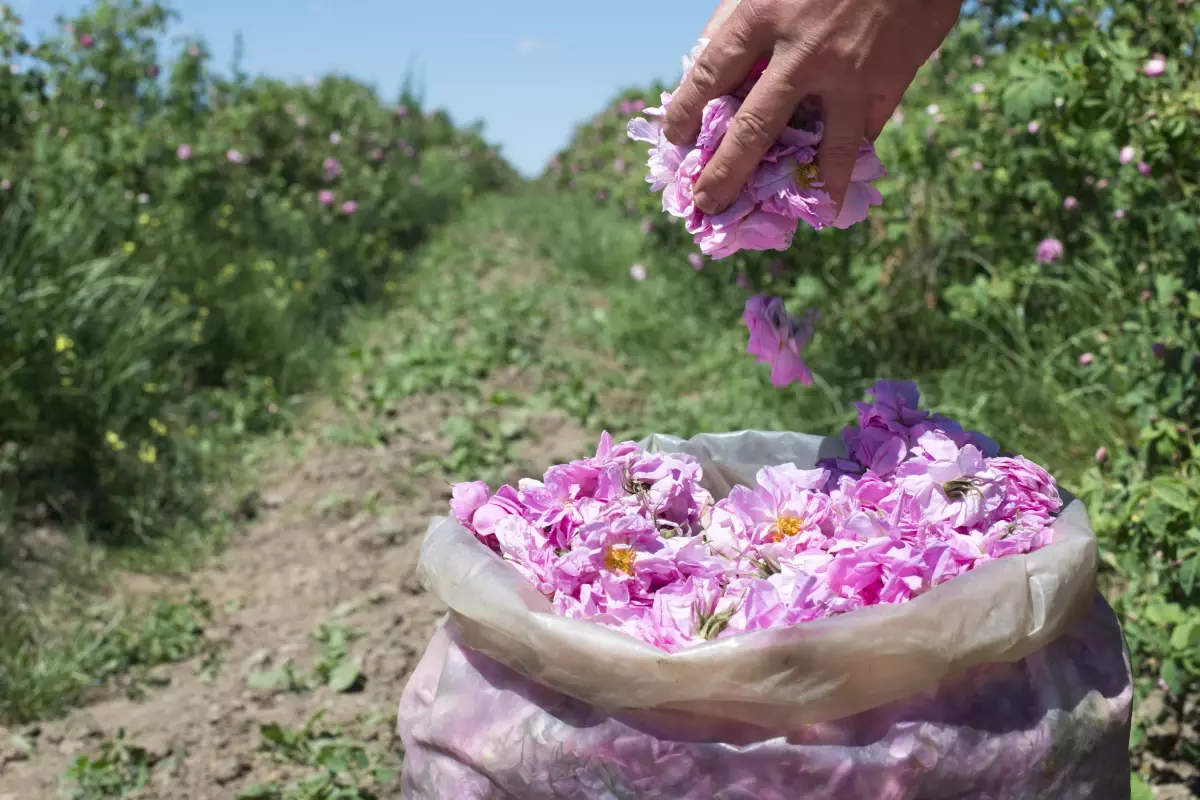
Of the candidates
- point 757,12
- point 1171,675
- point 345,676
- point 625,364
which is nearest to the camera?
point 757,12

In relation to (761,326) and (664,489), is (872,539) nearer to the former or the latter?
(664,489)

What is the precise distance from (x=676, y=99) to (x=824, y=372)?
8.55ft

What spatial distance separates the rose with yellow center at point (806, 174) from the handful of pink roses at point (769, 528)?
0.32 m

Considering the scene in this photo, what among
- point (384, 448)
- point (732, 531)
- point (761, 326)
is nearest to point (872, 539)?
point (732, 531)

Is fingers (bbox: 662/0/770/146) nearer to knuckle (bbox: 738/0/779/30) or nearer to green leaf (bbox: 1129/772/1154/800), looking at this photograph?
knuckle (bbox: 738/0/779/30)

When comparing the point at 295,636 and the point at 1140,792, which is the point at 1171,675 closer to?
the point at 1140,792

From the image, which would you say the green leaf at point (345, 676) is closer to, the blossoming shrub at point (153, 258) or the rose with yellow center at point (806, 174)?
the blossoming shrub at point (153, 258)

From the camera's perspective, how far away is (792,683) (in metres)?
1.01

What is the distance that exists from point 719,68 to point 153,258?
3.81 m

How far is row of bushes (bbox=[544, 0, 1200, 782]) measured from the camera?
6.59ft

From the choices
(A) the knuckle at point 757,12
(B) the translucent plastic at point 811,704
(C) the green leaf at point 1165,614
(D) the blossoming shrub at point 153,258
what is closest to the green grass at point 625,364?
(D) the blossoming shrub at point 153,258

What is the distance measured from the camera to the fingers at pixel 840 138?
1245mm

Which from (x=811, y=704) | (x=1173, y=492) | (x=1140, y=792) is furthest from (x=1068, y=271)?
(x=811, y=704)

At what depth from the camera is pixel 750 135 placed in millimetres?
1237
